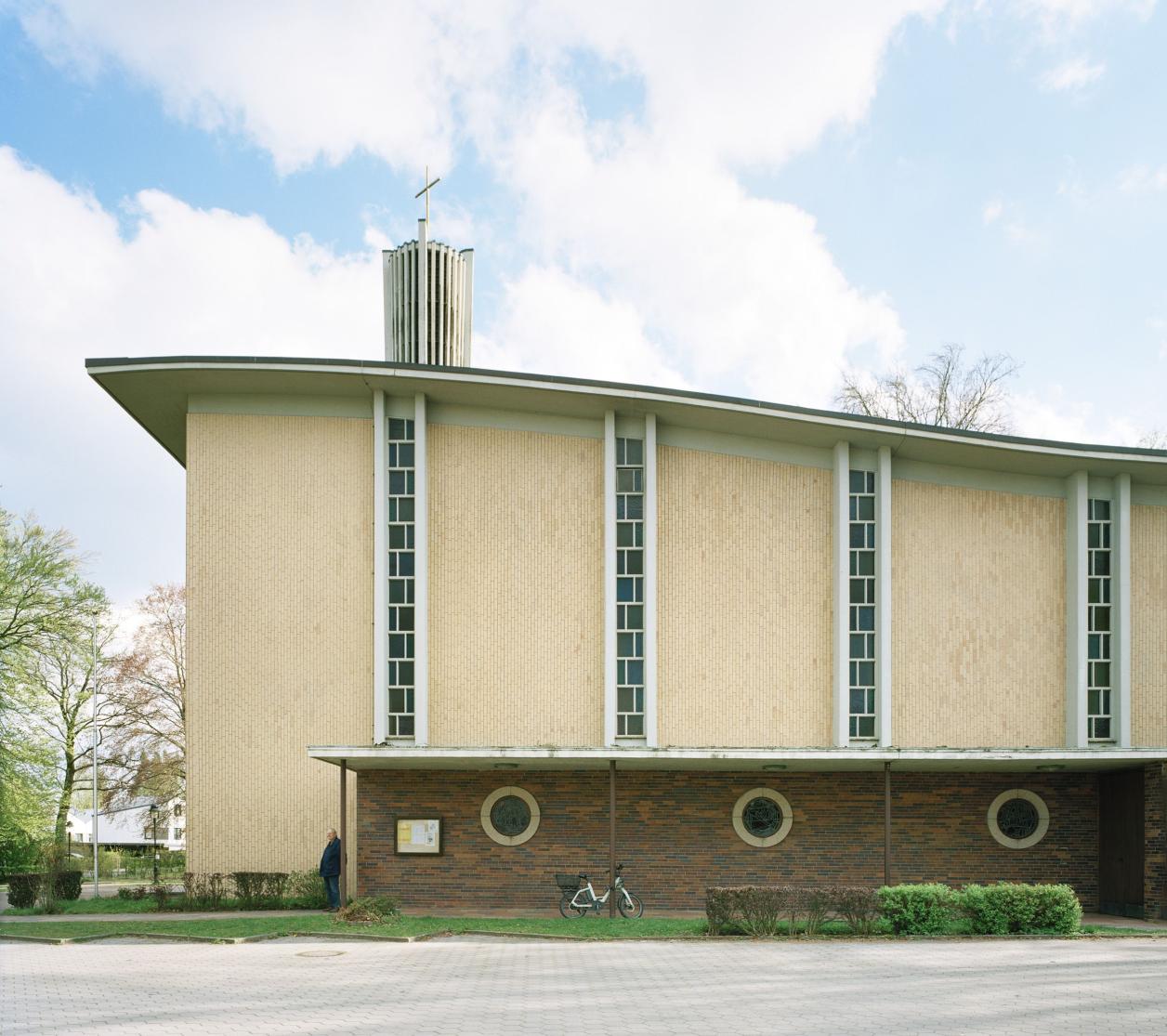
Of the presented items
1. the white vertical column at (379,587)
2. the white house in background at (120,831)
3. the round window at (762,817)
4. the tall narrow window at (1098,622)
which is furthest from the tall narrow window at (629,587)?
the white house in background at (120,831)

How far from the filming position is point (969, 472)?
2312cm

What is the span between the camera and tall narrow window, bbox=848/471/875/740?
73.3 feet

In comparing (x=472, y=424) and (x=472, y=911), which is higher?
(x=472, y=424)

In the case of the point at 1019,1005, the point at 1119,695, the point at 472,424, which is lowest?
the point at 1019,1005

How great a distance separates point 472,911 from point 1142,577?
45.8 ft

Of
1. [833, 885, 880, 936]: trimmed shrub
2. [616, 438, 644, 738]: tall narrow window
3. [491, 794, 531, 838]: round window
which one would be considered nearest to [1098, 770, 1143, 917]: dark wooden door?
[833, 885, 880, 936]: trimmed shrub

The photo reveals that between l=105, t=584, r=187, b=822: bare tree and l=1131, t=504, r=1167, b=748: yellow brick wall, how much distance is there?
28.7 meters

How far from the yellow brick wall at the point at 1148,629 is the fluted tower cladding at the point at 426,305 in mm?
18705

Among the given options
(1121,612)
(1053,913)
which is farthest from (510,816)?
(1121,612)

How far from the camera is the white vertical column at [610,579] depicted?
2197cm

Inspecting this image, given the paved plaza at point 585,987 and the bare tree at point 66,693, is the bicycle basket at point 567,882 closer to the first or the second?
the paved plaza at point 585,987

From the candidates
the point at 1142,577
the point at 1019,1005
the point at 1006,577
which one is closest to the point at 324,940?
the point at 1019,1005

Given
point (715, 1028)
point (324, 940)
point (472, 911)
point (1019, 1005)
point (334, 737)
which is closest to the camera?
point (715, 1028)

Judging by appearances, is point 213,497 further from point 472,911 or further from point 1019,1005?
point 1019,1005
